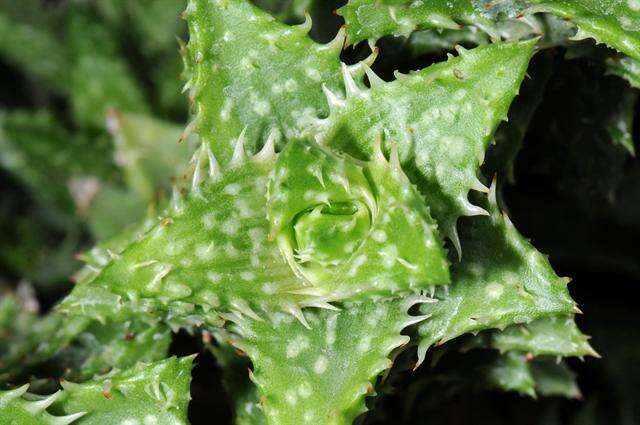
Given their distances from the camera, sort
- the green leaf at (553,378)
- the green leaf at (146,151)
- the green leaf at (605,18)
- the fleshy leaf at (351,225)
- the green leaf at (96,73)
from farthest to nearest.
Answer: the green leaf at (96,73), the green leaf at (146,151), the green leaf at (553,378), the green leaf at (605,18), the fleshy leaf at (351,225)

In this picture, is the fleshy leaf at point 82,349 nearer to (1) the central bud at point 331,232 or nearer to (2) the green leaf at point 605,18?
(1) the central bud at point 331,232

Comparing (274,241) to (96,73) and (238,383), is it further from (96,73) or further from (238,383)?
(96,73)

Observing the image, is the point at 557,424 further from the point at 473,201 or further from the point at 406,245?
the point at 406,245

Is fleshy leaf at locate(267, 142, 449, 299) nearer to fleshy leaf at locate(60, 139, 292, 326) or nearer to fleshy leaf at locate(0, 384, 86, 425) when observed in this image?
fleshy leaf at locate(60, 139, 292, 326)

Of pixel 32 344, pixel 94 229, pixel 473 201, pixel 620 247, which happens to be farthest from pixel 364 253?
pixel 94 229

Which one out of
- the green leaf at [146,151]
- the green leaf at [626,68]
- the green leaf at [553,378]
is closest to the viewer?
the green leaf at [626,68]

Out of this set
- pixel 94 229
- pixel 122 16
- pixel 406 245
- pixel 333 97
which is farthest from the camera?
pixel 122 16

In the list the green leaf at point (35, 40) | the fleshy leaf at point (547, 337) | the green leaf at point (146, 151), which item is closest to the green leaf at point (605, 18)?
the fleshy leaf at point (547, 337)
